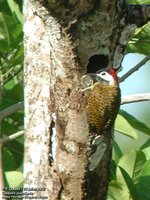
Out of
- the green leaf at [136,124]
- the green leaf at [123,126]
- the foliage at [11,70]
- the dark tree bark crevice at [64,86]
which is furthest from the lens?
the green leaf at [136,124]

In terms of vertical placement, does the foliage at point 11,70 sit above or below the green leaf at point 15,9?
below

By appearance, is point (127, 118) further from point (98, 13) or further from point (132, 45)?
point (98, 13)

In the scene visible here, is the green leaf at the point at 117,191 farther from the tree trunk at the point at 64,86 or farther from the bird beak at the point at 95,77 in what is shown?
the bird beak at the point at 95,77

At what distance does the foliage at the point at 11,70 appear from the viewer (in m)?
2.35

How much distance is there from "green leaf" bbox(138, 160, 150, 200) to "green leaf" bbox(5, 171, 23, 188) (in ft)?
1.22

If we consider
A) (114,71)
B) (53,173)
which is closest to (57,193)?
(53,173)

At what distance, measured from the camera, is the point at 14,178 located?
246cm

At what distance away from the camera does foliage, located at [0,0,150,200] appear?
2252mm

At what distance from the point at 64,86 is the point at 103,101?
0.13m

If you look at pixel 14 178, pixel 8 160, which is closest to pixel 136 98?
pixel 14 178

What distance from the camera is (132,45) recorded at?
2.42 m

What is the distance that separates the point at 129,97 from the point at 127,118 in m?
0.42

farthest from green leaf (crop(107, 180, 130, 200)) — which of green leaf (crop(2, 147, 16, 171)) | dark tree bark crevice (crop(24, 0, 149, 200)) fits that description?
green leaf (crop(2, 147, 16, 171))

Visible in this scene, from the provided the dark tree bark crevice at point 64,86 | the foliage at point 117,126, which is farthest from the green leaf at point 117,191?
the dark tree bark crevice at point 64,86
